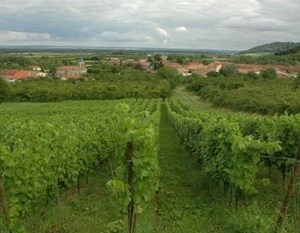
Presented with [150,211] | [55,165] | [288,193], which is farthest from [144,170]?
[55,165]

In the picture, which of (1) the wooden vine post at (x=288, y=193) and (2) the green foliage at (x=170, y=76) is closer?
(1) the wooden vine post at (x=288, y=193)

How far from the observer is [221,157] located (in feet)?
28.2

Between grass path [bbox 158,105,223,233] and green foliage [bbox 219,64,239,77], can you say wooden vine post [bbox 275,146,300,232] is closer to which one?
grass path [bbox 158,105,223,233]

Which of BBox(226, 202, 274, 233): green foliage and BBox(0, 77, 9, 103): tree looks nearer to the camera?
BBox(226, 202, 274, 233): green foliage

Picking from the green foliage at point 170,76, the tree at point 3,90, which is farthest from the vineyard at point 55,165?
Answer: the green foliage at point 170,76

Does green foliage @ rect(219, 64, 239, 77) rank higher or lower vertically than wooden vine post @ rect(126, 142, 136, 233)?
lower

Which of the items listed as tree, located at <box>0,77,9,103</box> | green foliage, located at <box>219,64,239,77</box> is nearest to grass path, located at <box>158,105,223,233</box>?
tree, located at <box>0,77,9,103</box>

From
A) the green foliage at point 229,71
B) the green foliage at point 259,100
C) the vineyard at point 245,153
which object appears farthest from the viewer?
the green foliage at point 229,71

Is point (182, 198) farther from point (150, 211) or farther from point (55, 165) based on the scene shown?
point (55, 165)

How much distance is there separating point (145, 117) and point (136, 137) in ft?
1.88

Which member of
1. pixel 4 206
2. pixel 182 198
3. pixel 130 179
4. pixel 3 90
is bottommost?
pixel 3 90

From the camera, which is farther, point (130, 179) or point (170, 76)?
point (170, 76)

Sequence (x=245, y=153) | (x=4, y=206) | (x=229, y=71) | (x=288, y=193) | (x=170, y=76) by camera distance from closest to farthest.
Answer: (x=288, y=193), (x=4, y=206), (x=245, y=153), (x=170, y=76), (x=229, y=71)

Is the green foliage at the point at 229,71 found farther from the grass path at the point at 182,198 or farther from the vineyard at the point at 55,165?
the vineyard at the point at 55,165
